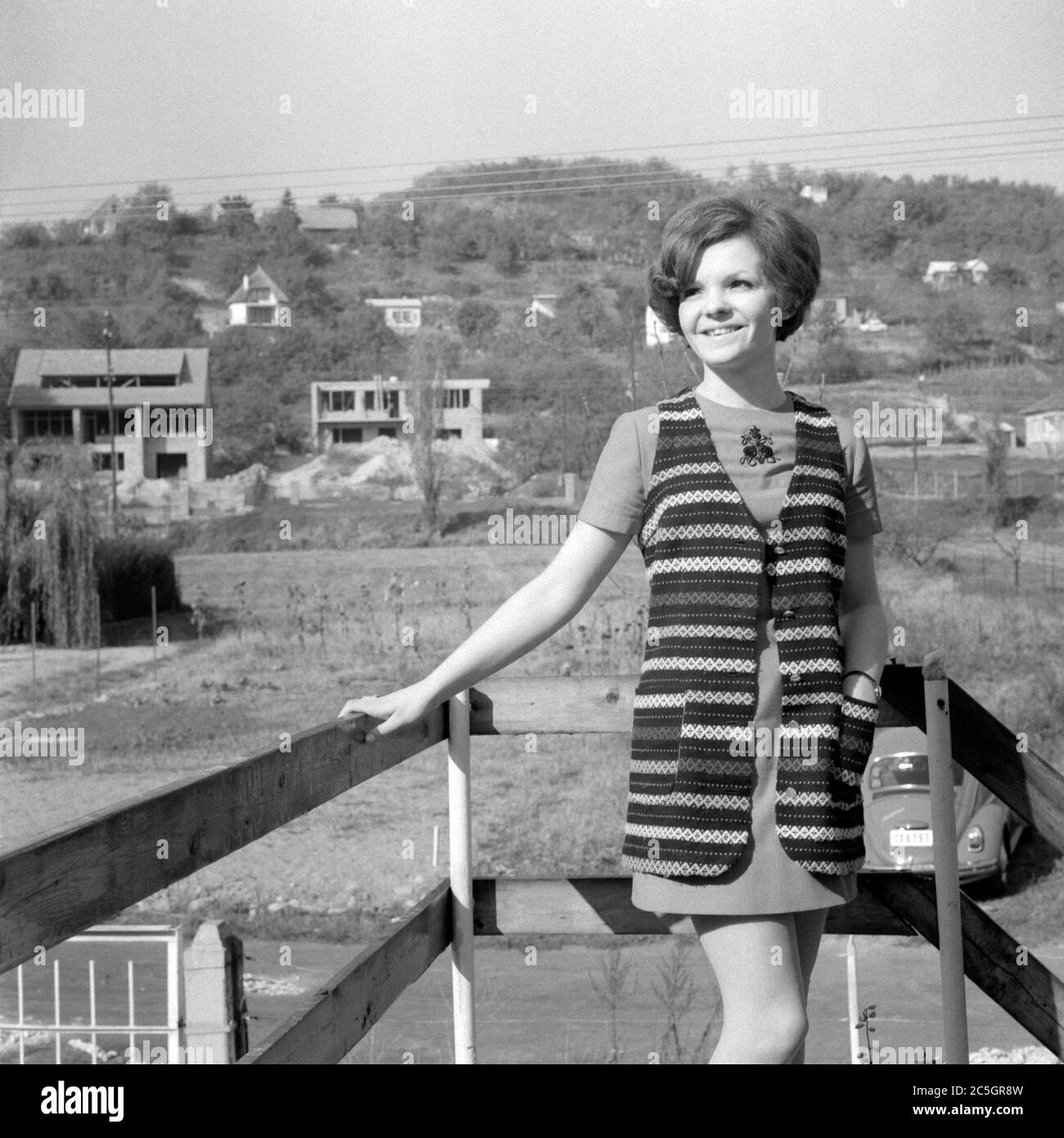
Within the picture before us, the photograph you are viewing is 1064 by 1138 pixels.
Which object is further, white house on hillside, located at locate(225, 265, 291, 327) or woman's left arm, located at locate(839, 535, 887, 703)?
white house on hillside, located at locate(225, 265, 291, 327)

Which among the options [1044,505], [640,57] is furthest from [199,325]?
[1044,505]

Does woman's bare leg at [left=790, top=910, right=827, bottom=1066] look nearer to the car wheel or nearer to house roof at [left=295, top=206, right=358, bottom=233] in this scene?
the car wheel

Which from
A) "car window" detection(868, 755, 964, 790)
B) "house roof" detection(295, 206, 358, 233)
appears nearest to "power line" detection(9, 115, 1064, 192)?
"house roof" detection(295, 206, 358, 233)

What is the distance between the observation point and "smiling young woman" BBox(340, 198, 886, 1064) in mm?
1423

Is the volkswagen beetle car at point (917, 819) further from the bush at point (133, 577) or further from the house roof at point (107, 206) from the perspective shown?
the house roof at point (107, 206)

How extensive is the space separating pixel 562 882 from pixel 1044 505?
16545mm

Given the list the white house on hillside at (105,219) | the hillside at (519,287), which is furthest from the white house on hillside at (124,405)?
the white house on hillside at (105,219)

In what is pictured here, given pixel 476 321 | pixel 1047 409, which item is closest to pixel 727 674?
pixel 1047 409

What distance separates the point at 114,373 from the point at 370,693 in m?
8.06

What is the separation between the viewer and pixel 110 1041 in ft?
22.5

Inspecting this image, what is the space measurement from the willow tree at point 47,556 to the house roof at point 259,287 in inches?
210

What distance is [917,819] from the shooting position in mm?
8289

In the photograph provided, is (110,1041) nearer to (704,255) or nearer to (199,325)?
(704,255)

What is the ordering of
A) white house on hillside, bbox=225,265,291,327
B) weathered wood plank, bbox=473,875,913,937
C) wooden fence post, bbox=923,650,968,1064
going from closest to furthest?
1. wooden fence post, bbox=923,650,968,1064
2. weathered wood plank, bbox=473,875,913,937
3. white house on hillside, bbox=225,265,291,327
